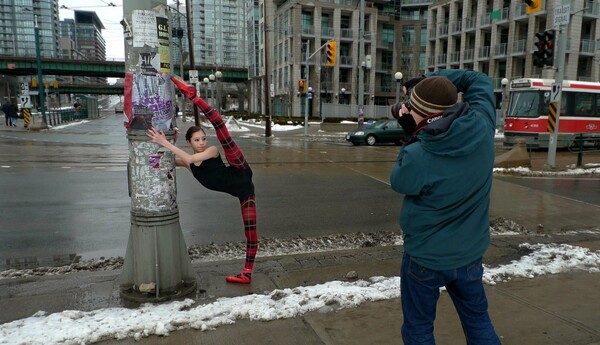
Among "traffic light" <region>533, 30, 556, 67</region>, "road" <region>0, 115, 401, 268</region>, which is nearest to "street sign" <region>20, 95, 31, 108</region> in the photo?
"road" <region>0, 115, 401, 268</region>

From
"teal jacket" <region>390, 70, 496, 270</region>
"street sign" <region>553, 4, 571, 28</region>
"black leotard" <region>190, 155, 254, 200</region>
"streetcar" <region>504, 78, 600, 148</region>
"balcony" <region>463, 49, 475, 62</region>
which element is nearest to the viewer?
"teal jacket" <region>390, 70, 496, 270</region>

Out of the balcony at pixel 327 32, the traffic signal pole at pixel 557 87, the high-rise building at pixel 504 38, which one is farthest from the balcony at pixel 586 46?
the traffic signal pole at pixel 557 87

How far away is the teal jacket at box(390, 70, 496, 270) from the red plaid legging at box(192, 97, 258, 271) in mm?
1890

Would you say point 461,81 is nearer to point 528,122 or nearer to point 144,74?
point 144,74

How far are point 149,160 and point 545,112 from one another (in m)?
21.2

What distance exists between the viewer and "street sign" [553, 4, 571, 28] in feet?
43.2

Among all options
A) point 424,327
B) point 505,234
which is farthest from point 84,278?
point 505,234

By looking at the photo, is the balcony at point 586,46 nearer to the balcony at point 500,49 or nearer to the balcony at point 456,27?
the balcony at point 500,49

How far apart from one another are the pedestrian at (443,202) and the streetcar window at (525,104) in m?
20.7

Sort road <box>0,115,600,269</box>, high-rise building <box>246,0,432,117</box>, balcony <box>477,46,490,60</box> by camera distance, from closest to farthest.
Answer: road <box>0,115,600,269</box> < balcony <box>477,46,490,60</box> < high-rise building <box>246,0,432,117</box>

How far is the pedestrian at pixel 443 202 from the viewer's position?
228cm

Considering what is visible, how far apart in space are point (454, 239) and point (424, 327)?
52cm

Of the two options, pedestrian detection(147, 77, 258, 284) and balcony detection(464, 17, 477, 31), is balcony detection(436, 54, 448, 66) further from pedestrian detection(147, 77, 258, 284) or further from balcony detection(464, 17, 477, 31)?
pedestrian detection(147, 77, 258, 284)

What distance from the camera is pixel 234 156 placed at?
4.02 meters
